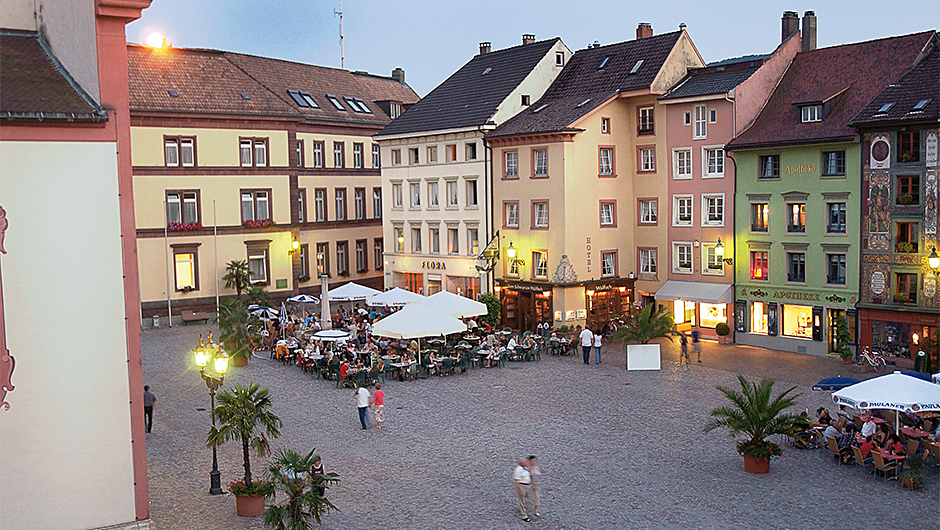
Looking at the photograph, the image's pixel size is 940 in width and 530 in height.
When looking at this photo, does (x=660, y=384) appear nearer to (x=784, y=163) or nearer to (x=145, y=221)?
(x=784, y=163)

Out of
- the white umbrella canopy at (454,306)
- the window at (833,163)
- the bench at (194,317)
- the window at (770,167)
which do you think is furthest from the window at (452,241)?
the window at (833,163)

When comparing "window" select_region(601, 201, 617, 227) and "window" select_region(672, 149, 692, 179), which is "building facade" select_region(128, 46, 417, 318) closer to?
"window" select_region(601, 201, 617, 227)

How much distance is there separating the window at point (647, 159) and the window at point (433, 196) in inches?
427

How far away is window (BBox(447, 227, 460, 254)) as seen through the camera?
153ft

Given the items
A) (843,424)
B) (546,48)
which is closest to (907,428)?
(843,424)

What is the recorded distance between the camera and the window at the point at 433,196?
4717 cm

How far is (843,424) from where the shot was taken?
21.7 meters

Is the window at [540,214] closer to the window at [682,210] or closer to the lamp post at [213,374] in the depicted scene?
the window at [682,210]

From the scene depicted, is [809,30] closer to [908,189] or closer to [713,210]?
[713,210]

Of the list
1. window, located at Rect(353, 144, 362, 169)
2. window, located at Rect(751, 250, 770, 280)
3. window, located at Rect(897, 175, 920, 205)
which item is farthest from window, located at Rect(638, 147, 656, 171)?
window, located at Rect(353, 144, 362, 169)

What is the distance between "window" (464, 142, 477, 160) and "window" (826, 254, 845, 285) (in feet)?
57.4

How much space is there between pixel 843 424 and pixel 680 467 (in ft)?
14.3

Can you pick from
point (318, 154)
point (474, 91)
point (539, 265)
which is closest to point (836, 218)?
point (539, 265)

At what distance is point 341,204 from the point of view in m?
55.1
